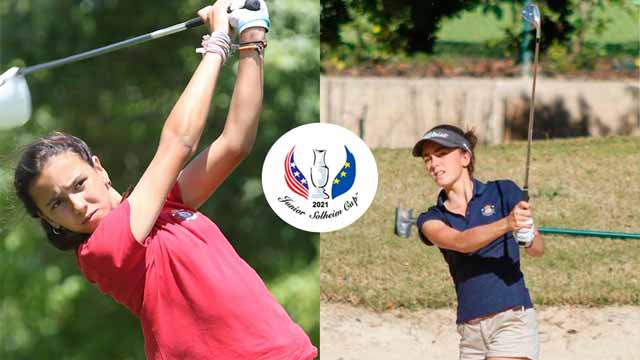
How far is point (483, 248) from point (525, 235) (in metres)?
0.14

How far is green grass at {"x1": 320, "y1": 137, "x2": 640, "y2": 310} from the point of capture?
449cm

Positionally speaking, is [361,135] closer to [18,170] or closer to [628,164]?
[628,164]

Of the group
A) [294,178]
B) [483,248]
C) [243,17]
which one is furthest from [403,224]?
[243,17]

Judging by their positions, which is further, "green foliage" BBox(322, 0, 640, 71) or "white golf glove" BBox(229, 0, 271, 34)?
"green foliage" BBox(322, 0, 640, 71)

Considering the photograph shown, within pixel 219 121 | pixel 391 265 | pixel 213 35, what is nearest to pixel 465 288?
pixel 391 265

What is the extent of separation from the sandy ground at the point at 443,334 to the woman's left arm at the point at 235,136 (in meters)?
2.36

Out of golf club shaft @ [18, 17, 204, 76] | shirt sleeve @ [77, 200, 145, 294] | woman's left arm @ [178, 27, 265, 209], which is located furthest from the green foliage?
shirt sleeve @ [77, 200, 145, 294]

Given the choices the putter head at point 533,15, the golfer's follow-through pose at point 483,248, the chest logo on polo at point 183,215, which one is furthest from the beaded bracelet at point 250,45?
the putter head at point 533,15

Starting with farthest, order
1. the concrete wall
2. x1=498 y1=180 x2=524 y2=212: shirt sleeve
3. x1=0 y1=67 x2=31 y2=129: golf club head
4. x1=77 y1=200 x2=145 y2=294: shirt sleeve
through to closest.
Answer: the concrete wall → x1=498 y1=180 x2=524 y2=212: shirt sleeve → x1=0 y1=67 x2=31 y2=129: golf club head → x1=77 y1=200 x2=145 y2=294: shirt sleeve

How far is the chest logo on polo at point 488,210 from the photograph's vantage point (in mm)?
3494

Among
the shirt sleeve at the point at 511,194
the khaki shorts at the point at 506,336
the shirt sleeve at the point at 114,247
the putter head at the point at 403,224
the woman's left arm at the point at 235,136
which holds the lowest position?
the khaki shorts at the point at 506,336

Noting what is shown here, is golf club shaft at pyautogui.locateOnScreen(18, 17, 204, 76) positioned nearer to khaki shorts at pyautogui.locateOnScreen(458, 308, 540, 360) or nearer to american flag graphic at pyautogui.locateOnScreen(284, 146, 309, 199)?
khaki shorts at pyautogui.locateOnScreen(458, 308, 540, 360)

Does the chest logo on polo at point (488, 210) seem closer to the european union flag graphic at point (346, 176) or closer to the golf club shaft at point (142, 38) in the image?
the european union flag graphic at point (346, 176)

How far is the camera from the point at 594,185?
447cm
